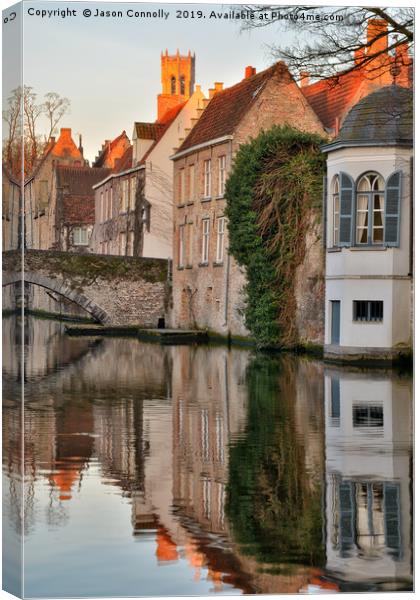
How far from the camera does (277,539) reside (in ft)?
23.5

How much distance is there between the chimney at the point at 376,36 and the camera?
8664 mm

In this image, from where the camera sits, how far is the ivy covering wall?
66.6 feet

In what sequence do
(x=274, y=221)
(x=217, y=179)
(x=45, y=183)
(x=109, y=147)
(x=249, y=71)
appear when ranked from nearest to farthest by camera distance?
(x=249, y=71), (x=45, y=183), (x=109, y=147), (x=217, y=179), (x=274, y=221)

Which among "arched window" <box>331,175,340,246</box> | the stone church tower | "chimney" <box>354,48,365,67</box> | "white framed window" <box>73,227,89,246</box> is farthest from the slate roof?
"white framed window" <box>73,227,89,246</box>

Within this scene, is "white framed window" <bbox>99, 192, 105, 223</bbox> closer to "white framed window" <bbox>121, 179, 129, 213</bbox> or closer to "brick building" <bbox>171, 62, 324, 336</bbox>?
"white framed window" <bbox>121, 179, 129, 213</bbox>

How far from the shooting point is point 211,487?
29.2 feet

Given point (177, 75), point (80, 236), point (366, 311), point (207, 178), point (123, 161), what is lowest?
point (366, 311)

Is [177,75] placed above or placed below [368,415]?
above

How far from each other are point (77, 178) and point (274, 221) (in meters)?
11.3

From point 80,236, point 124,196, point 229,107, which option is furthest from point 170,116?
point 80,236

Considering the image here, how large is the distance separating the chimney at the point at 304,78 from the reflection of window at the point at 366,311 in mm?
6350

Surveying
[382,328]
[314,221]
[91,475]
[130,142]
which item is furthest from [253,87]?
[314,221]

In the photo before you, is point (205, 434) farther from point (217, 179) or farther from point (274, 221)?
point (274, 221)

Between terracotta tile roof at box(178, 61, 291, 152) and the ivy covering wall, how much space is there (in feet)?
2.32
